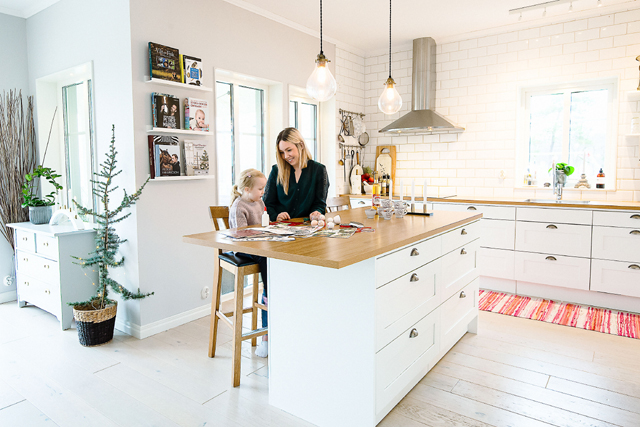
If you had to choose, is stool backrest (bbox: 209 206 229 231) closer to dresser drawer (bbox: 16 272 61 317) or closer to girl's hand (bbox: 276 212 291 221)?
girl's hand (bbox: 276 212 291 221)

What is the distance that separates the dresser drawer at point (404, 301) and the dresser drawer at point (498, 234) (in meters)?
1.95

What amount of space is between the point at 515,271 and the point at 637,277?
3.10ft

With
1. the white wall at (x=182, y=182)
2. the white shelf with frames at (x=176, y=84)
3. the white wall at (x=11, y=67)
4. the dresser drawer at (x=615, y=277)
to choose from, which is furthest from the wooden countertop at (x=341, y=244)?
the white wall at (x=11, y=67)

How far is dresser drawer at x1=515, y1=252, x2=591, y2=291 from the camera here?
3.75 metres

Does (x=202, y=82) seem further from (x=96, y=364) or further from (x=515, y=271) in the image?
(x=515, y=271)

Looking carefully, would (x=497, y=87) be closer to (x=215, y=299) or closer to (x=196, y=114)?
(x=196, y=114)

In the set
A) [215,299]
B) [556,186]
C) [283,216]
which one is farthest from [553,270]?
[215,299]

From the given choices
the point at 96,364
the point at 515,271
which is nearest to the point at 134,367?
the point at 96,364

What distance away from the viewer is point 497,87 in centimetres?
454

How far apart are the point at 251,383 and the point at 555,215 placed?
306 centimetres

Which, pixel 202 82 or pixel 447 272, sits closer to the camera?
pixel 447 272

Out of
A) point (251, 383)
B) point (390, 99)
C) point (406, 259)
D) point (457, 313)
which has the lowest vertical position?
point (251, 383)

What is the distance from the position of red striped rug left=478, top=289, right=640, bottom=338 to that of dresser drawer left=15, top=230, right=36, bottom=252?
3.87m

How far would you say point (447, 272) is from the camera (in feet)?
8.58
